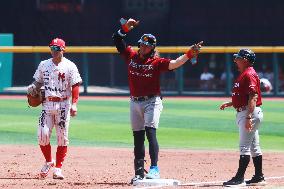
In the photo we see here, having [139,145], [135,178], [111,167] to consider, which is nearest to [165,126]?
[111,167]

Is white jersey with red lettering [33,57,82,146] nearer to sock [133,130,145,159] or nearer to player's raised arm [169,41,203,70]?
sock [133,130,145,159]

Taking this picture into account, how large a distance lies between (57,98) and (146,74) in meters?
1.26

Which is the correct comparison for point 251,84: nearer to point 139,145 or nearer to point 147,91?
point 147,91

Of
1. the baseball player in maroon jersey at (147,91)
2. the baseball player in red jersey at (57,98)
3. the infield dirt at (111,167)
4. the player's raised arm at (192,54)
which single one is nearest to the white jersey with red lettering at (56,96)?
the baseball player in red jersey at (57,98)

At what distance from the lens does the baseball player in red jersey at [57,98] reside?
10.9 m

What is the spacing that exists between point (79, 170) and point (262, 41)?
17.6m

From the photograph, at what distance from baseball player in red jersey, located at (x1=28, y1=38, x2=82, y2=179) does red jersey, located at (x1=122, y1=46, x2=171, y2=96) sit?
92 cm

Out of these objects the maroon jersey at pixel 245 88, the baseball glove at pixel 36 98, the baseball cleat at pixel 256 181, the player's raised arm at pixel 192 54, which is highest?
the player's raised arm at pixel 192 54

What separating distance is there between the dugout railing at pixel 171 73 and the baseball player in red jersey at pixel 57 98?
49.6 ft

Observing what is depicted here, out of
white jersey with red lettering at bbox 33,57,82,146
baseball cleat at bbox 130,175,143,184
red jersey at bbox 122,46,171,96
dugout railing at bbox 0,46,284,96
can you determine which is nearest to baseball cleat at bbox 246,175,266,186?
baseball cleat at bbox 130,175,143,184

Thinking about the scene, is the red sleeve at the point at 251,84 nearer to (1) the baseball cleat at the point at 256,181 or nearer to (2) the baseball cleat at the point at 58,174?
(1) the baseball cleat at the point at 256,181

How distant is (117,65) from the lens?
2898 centimetres

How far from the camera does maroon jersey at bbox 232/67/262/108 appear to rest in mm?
9836

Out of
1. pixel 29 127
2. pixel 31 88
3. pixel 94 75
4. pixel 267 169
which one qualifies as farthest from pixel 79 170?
pixel 94 75
